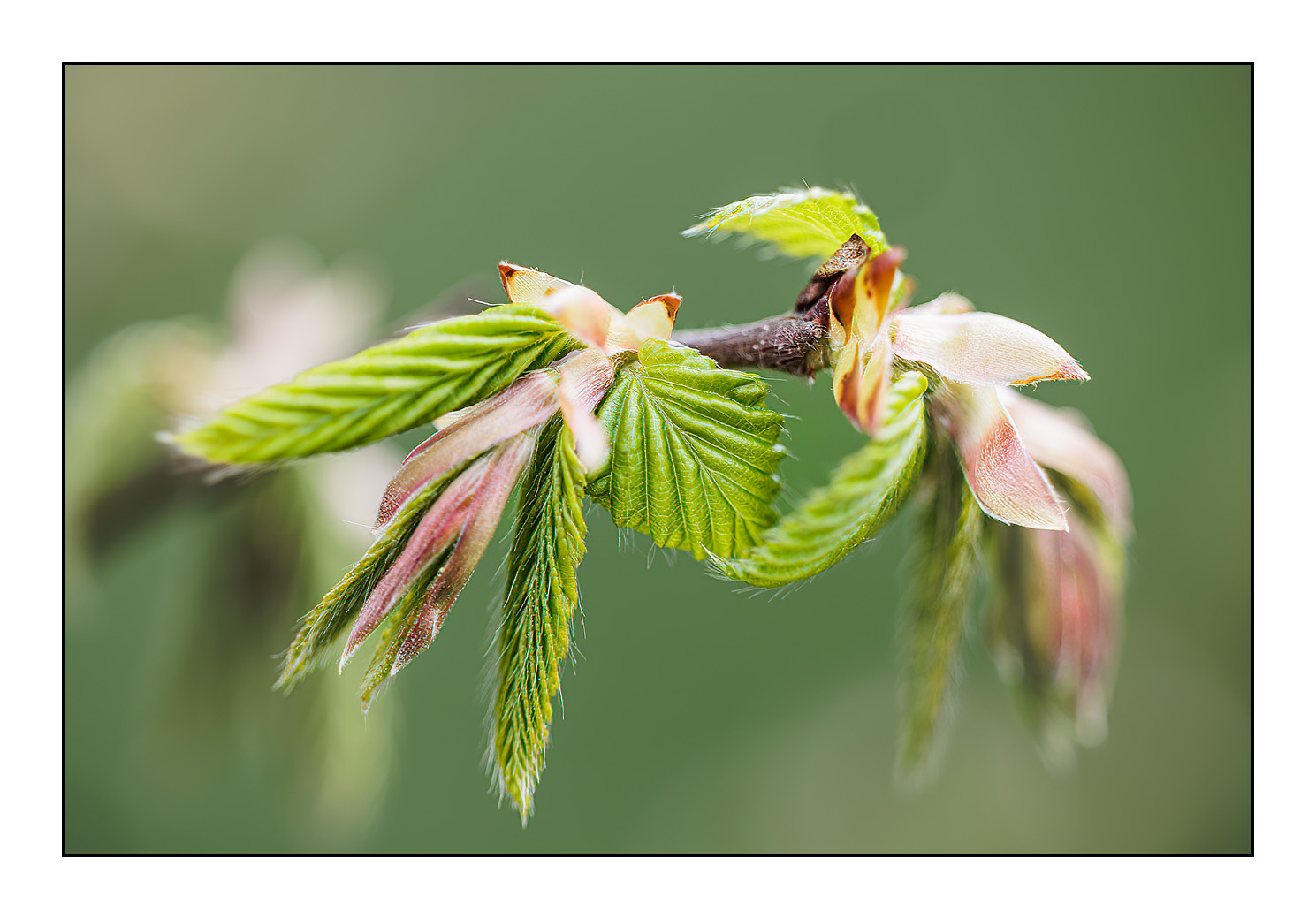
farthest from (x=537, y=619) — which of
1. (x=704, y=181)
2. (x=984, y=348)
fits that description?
(x=704, y=181)

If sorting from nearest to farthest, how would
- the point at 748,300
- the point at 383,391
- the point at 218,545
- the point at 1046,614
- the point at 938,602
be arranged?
the point at 383,391 < the point at 938,602 < the point at 1046,614 < the point at 218,545 < the point at 748,300

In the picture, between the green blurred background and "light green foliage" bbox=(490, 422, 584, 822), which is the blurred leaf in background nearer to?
"light green foliage" bbox=(490, 422, 584, 822)

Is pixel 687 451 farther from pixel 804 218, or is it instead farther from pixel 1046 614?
pixel 1046 614

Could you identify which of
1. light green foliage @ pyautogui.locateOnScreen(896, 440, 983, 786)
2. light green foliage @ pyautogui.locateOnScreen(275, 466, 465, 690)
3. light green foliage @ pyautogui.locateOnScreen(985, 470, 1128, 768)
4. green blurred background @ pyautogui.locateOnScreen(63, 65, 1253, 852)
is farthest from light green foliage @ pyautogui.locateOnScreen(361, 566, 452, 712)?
green blurred background @ pyautogui.locateOnScreen(63, 65, 1253, 852)

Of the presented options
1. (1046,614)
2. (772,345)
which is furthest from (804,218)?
(1046,614)

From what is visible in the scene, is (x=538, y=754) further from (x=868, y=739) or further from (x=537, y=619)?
(x=868, y=739)
